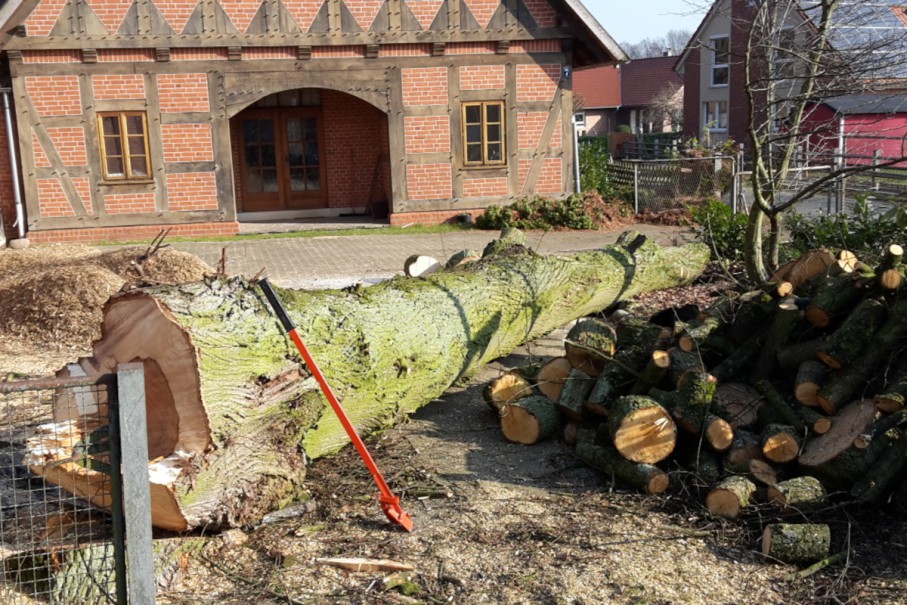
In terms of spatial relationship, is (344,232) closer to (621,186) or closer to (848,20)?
(621,186)

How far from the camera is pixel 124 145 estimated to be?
16.5m

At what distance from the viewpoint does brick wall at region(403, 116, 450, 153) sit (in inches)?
689

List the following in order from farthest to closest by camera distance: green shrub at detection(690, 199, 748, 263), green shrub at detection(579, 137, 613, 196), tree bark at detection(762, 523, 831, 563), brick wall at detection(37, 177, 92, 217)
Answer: green shrub at detection(579, 137, 613, 196)
brick wall at detection(37, 177, 92, 217)
green shrub at detection(690, 199, 748, 263)
tree bark at detection(762, 523, 831, 563)

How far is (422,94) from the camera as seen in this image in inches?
686

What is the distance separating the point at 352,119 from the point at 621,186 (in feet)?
18.3

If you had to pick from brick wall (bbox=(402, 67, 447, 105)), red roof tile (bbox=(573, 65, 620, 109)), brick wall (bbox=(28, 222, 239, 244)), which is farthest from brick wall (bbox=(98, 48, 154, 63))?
red roof tile (bbox=(573, 65, 620, 109))

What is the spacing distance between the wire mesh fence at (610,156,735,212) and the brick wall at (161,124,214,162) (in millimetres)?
7946

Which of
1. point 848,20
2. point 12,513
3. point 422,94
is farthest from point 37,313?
point 422,94

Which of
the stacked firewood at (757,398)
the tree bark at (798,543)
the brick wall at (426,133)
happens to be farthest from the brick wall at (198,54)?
the tree bark at (798,543)

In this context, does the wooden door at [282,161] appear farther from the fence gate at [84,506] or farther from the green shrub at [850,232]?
the fence gate at [84,506]

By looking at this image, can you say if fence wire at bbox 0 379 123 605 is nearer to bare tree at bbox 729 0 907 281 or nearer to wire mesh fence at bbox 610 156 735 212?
bare tree at bbox 729 0 907 281

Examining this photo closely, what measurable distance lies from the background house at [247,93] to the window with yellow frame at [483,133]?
0.03 meters

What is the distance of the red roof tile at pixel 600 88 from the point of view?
5091 cm

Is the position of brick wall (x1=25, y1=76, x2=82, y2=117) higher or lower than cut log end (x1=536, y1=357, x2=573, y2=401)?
higher
